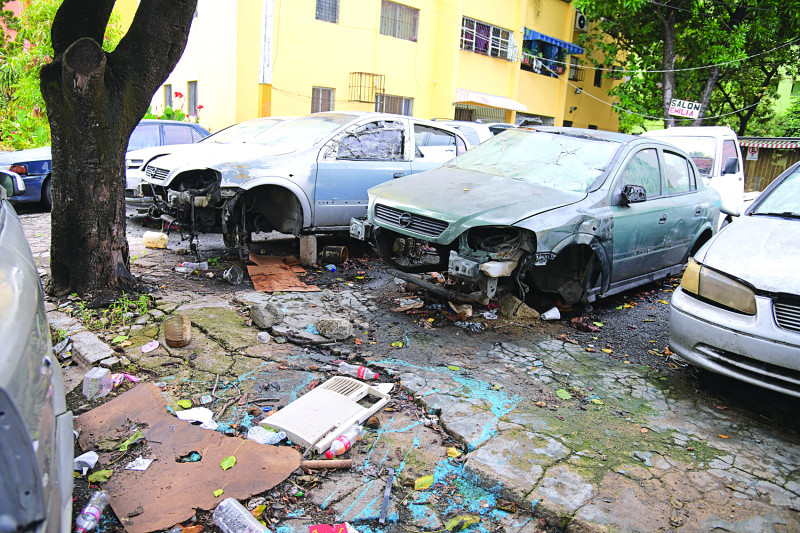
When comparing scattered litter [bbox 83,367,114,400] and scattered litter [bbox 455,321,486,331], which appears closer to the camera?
scattered litter [bbox 83,367,114,400]

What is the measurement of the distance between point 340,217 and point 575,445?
4.16 m

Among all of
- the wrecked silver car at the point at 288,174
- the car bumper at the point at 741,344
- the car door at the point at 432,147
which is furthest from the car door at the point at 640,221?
the wrecked silver car at the point at 288,174

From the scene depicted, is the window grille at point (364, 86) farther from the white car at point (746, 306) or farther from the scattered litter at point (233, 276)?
the white car at point (746, 306)

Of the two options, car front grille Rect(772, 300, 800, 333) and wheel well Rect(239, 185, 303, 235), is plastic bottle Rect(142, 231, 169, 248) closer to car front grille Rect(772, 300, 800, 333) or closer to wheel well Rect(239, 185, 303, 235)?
wheel well Rect(239, 185, 303, 235)

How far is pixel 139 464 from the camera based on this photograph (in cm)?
280

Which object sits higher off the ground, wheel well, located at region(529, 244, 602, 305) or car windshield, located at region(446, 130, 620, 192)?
car windshield, located at region(446, 130, 620, 192)

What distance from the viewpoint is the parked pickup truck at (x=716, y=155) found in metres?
9.23

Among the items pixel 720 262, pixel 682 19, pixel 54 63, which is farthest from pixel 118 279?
pixel 682 19

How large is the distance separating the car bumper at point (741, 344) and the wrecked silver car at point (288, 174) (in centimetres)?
393

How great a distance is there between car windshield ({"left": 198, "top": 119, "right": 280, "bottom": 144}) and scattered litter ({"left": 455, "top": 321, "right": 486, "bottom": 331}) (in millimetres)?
3841

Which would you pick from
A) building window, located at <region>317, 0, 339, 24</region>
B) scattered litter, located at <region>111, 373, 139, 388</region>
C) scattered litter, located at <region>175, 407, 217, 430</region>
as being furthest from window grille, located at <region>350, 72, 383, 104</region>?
scattered litter, located at <region>175, 407, 217, 430</region>

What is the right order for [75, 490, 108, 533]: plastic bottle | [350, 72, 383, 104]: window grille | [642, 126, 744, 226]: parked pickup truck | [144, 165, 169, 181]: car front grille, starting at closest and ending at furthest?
[75, 490, 108, 533]: plastic bottle, [144, 165, 169, 181]: car front grille, [642, 126, 744, 226]: parked pickup truck, [350, 72, 383, 104]: window grille

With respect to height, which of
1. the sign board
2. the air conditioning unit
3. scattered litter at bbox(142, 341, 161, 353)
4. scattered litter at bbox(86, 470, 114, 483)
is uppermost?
the air conditioning unit

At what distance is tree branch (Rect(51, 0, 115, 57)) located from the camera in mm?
4523
